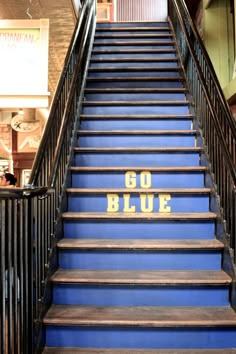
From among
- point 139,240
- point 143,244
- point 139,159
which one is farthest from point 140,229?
point 139,159

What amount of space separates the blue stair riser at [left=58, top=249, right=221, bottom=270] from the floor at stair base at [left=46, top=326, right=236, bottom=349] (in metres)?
0.53

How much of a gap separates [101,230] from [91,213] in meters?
0.19

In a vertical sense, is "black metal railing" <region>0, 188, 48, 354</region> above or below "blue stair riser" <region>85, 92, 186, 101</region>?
below

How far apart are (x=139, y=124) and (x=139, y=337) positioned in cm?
234

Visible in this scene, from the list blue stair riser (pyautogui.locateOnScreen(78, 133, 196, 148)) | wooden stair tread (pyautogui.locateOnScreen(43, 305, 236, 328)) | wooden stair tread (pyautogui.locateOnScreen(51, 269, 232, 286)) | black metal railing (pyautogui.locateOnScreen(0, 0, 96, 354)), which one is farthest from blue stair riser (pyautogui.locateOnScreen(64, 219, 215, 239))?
blue stair riser (pyautogui.locateOnScreen(78, 133, 196, 148))

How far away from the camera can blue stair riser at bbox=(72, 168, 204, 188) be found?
11.1 ft

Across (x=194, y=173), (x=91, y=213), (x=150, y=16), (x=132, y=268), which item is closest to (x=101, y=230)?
(x=91, y=213)

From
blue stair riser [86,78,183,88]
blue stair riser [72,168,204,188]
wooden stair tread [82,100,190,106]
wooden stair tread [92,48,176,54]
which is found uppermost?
wooden stair tread [92,48,176,54]

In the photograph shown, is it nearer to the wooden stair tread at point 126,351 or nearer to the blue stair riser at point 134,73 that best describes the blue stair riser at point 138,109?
the blue stair riser at point 134,73

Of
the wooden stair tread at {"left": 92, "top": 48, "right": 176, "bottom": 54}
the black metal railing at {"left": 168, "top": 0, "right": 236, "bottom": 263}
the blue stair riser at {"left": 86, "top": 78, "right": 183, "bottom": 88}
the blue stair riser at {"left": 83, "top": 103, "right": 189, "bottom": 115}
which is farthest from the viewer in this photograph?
the wooden stair tread at {"left": 92, "top": 48, "right": 176, "bottom": 54}

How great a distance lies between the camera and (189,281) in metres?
A: 2.46

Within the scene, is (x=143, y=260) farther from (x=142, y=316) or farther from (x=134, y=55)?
(x=134, y=55)

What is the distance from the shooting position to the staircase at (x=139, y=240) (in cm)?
226

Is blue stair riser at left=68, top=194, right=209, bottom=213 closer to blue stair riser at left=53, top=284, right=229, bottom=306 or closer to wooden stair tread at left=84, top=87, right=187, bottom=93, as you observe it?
blue stair riser at left=53, top=284, right=229, bottom=306
